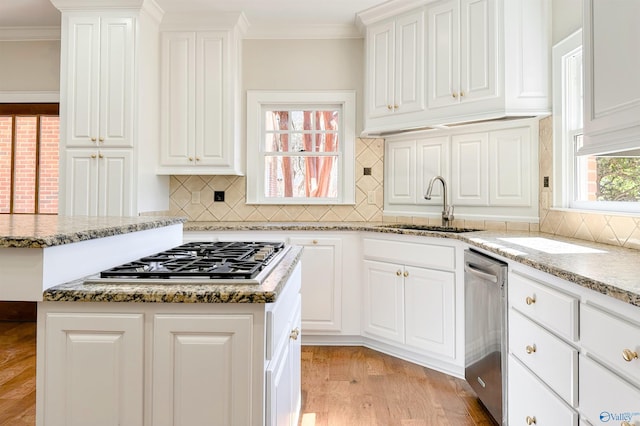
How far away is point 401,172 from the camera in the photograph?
138 inches

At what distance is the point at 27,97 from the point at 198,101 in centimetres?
167

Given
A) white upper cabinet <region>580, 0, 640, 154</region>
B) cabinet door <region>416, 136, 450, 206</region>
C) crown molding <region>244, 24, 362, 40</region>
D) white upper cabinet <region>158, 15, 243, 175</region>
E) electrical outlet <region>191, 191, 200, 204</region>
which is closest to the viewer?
white upper cabinet <region>580, 0, 640, 154</region>

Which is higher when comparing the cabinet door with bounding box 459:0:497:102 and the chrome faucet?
the cabinet door with bounding box 459:0:497:102

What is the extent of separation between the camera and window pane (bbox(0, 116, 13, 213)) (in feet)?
12.3

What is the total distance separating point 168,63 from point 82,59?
60cm

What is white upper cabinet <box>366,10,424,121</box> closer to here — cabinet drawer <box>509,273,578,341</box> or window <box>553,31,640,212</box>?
window <box>553,31,640,212</box>

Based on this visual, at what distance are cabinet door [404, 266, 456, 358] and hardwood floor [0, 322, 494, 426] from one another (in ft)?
0.59

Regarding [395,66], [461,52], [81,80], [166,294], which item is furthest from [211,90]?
[166,294]

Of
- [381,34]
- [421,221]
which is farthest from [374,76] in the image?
[421,221]

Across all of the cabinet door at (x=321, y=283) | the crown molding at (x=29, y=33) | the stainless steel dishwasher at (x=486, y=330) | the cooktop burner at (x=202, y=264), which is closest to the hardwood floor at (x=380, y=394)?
the stainless steel dishwasher at (x=486, y=330)

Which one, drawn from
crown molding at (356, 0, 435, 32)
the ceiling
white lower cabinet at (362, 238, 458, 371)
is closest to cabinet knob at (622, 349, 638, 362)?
white lower cabinet at (362, 238, 458, 371)

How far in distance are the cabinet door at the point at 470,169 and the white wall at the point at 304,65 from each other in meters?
0.89

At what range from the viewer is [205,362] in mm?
1063

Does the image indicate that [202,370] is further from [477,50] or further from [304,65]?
[304,65]
